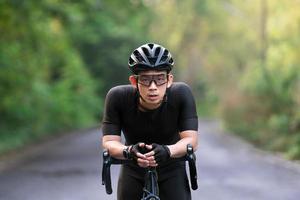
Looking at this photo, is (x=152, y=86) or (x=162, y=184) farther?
(x=162, y=184)

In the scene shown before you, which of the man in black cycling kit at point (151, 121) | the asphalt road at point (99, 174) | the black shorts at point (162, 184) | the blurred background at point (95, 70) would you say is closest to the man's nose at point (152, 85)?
the man in black cycling kit at point (151, 121)

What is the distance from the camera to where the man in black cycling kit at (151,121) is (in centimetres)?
460

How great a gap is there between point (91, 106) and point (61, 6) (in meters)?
26.2

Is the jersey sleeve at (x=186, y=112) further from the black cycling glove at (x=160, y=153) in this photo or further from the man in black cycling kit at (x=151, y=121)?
the black cycling glove at (x=160, y=153)

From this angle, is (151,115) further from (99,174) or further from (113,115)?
(99,174)

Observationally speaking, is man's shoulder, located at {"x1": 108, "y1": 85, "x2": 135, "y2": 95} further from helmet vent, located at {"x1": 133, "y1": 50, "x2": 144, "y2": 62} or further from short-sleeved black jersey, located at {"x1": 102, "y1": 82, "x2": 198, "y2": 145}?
helmet vent, located at {"x1": 133, "y1": 50, "x2": 144, "y2": 62}

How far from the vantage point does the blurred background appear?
77.0ft

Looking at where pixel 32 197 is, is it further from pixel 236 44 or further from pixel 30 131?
pixel 236 44

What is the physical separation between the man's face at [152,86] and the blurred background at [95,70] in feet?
50.5

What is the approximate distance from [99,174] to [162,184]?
11.5m

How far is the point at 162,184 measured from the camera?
192 inches

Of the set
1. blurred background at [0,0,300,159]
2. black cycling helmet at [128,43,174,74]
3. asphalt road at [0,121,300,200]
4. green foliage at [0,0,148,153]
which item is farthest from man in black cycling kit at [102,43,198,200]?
green foliage at [0,0,148,153]

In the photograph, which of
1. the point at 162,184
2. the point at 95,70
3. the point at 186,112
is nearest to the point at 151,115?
the point at 186,112

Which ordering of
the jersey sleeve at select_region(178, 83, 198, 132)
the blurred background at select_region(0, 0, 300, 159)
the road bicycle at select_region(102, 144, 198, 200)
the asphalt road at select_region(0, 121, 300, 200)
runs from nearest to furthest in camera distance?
the road bicycle at select_region(102, 144, 198, 200), the jersey sleeve at select_region(178, 83, 198, 132), the asphalt road at select_region(0, 121, 300, 200), the blurred background at select_region(0, 0, 300, 159)
